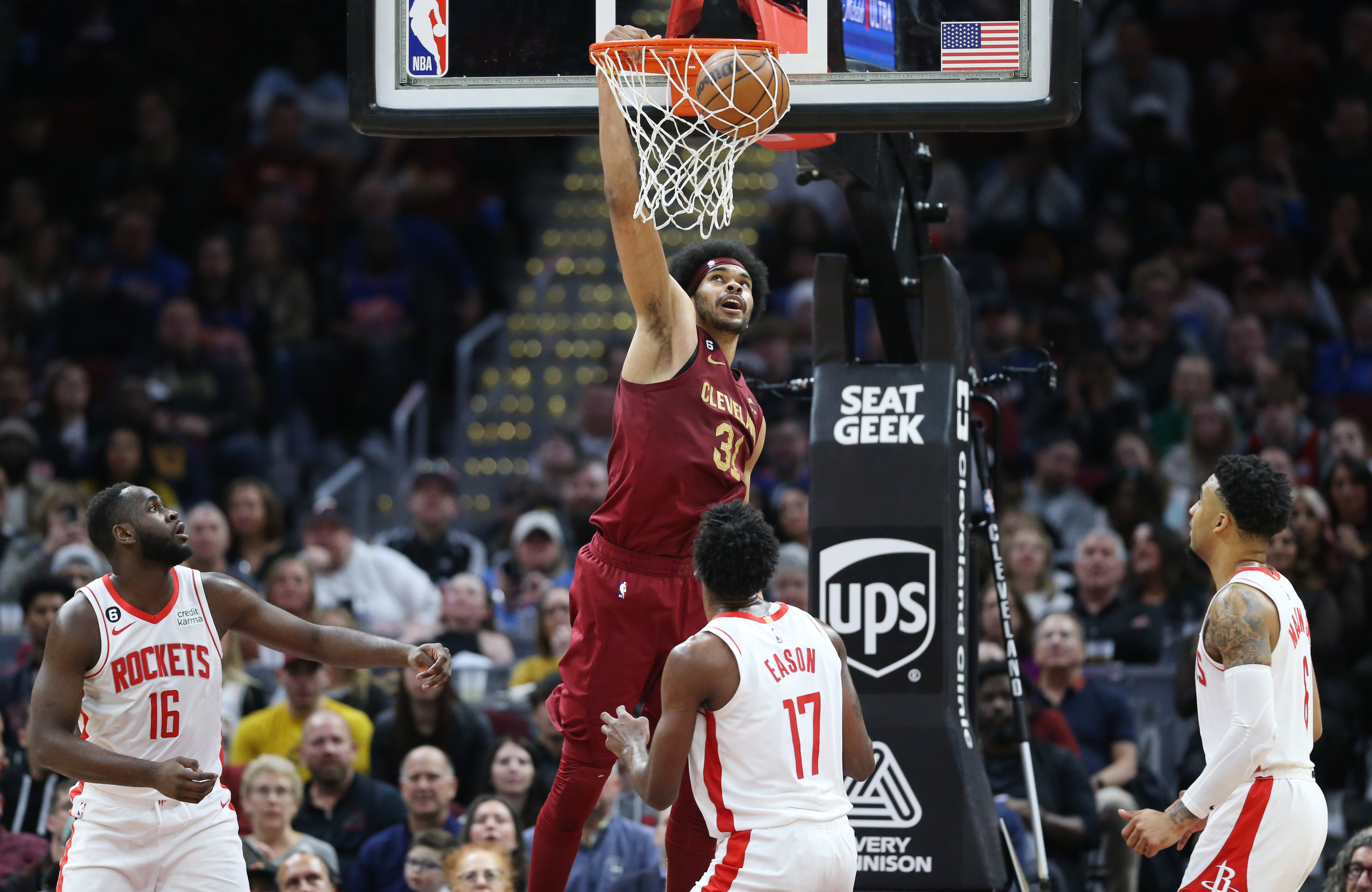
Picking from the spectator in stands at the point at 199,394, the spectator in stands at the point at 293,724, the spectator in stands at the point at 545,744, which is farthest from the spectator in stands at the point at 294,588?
the spectator in stands at the point at 199,394

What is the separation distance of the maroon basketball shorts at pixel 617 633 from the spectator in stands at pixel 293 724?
3.46 meters

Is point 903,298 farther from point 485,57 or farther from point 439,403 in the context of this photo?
point 439,403

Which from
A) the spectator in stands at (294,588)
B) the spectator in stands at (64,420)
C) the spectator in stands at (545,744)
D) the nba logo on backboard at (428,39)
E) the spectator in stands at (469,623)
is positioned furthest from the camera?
the spectator in stands at (64,420)

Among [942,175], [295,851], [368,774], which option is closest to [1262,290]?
[942,175]

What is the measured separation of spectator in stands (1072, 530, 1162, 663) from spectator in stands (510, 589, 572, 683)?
277 centimetres

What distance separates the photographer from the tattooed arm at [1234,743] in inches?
213

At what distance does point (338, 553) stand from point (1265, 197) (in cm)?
769

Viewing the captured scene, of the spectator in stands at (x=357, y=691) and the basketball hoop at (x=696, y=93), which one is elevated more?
the basketball hoop at (x=696, y=93)

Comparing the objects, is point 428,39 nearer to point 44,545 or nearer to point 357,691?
point 357,691

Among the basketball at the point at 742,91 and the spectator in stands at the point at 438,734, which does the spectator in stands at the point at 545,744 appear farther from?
the basketball at the point at 742,91

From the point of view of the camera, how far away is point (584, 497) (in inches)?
449

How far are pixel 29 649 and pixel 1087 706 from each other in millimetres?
5395

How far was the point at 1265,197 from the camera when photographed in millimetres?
14281

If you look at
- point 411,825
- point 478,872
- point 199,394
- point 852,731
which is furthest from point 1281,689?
point 199,394
